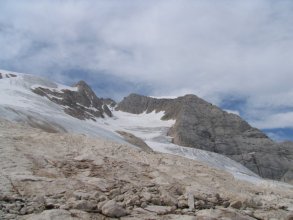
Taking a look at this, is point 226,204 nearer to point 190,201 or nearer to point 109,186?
point 190,201

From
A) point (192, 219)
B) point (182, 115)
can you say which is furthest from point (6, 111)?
point (182, 115)

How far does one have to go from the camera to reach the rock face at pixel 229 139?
539ft

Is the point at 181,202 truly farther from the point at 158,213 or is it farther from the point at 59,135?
the point at 59,135

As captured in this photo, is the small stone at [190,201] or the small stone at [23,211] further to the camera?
the small stone at [190,201]

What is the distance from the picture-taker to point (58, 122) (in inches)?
2141

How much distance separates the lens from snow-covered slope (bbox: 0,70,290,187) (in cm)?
4919

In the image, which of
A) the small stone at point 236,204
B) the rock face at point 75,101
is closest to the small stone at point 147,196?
the small stone at point 236,204

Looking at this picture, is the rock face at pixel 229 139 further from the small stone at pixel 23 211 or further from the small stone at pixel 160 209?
the small stone at pixel 23 211

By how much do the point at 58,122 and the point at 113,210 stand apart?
4428cm

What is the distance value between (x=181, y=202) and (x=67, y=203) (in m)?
3.23

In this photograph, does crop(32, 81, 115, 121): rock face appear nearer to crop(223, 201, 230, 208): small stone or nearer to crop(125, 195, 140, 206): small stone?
crop(223, 201, 230, 208): small stone

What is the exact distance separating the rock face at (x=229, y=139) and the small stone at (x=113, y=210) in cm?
14654

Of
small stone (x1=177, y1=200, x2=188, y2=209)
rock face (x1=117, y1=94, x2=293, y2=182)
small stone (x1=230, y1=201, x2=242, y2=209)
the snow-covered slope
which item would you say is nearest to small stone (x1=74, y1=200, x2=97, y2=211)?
small stone (x1=177, y1=200, x2=188, y2=209)

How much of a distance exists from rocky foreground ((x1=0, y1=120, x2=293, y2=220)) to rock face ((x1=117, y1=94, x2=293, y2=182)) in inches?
5568
